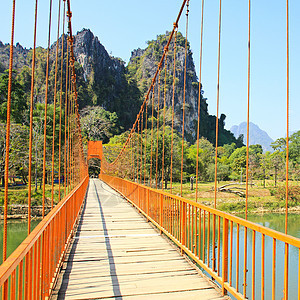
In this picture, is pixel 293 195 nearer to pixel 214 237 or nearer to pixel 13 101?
pixel 13 101

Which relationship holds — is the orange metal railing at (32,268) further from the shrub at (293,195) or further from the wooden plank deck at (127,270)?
the shrub at (293,195)

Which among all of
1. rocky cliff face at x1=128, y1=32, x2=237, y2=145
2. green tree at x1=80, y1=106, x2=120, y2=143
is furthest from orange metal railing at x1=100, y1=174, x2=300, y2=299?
rocky cliff face at x1=128, y1=32, x2=237, y2=145

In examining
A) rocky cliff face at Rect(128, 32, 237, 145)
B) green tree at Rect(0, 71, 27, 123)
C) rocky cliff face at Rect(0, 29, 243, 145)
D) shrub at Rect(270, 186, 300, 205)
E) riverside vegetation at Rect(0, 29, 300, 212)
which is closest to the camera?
green tree at Rect(0, 71, 27, 123)

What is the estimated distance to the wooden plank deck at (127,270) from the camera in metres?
2.71

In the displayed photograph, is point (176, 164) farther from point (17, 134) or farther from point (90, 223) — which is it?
point (90, 223)

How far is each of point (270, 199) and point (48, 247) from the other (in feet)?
91.1

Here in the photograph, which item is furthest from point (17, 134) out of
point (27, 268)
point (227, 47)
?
point (27, 268)

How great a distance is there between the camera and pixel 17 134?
22.4 metres

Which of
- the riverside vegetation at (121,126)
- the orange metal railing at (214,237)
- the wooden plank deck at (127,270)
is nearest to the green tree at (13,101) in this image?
the riverside vegetation at (121,126)

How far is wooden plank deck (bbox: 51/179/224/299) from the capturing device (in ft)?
8.89

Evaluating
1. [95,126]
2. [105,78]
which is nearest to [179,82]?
[105,78]

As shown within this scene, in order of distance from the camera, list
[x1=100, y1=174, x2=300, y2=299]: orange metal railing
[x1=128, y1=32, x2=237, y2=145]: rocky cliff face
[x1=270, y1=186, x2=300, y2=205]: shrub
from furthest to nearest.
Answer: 1. [x1=128, y1=32, x2=237, y2=145]: rocky cliff face
2. [x1=270, y1=186, x2=300, y2=205]: shrub
3. [x1=100, y1=174, x2=300, y2=299]: orange metal railing

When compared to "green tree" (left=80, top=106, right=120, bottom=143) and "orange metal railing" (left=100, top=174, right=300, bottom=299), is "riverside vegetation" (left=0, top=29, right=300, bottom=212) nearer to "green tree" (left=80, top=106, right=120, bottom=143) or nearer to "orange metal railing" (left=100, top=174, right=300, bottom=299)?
"green tree" (left=80, top=106, right=120, bottom=143)

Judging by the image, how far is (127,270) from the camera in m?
3.38
